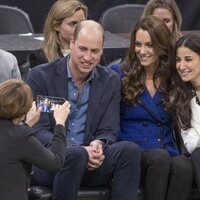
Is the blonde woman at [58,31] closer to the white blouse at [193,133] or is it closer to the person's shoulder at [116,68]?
the person's shoulder at [116,68]

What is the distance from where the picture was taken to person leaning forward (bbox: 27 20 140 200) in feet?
13.6

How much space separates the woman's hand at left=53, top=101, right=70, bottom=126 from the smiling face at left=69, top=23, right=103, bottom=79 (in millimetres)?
365

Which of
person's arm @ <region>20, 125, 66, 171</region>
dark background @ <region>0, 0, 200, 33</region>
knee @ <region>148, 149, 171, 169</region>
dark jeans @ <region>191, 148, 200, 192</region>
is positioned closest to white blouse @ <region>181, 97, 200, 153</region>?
dark jeans @ <region>191, 148, 200, 192</region>

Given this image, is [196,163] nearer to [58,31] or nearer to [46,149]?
[46,149]

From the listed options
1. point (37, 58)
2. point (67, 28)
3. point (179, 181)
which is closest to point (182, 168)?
point (179, 181)

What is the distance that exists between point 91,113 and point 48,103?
0.34 m

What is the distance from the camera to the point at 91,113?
4.35 metres

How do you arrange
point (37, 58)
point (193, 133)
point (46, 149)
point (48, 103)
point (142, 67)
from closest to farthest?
point (46, 149) < point (48, 103) < point (193, 133) < point (142, 67) < point (37, 58)

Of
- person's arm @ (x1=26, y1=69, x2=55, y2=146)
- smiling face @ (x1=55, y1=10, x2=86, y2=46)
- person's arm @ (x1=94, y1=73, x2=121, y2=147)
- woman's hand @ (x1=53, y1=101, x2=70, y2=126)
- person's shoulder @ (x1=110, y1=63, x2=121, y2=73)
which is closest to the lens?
woman's hand @ (x1=53, y1=101, x2=70, y2=126)

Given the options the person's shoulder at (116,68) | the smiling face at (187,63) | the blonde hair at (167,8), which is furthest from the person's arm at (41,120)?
the blonde hair at (167,8)

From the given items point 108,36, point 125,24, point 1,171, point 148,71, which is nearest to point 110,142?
point 148,71

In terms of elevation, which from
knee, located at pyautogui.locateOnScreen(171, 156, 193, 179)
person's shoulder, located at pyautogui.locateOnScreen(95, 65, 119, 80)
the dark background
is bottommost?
the dark background

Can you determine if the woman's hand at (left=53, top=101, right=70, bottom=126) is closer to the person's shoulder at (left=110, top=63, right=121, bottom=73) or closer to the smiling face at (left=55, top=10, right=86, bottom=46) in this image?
the person's shoulder at (left=110, top=63, right=121, bottom=73)

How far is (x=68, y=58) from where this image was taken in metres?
4.49
